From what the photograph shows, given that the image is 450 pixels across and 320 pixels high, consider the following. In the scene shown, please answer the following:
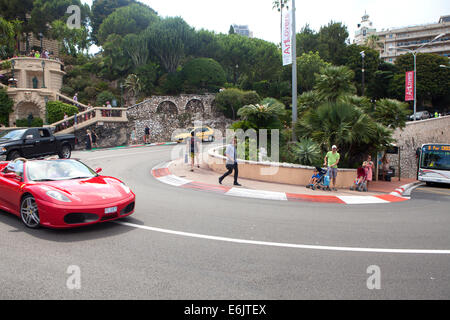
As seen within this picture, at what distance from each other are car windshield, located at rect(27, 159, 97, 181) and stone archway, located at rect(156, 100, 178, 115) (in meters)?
35.0

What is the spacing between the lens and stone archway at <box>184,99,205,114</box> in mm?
44094

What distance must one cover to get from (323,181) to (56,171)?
31.6 feet

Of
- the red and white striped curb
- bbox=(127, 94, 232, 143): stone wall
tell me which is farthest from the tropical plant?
bbox=(127, 94, 232, 143): stone wall

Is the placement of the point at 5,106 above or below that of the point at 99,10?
below

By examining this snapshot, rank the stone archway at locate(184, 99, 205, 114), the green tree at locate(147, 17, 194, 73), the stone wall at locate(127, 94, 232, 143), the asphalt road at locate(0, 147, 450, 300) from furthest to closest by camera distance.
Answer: the stone archway at locate(184, 99, 205, 114)
the green tree at locate(147, 17, 194, 73)
the stone wall at locate(127, 94, 232, 143)
the asphalt road at locate(0, 147, 450, 300)

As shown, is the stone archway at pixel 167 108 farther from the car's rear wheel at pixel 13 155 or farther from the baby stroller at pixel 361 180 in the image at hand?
the baby stroller at pixel 361 180

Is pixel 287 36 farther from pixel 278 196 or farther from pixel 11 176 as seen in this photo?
pixel 11 176

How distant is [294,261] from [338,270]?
631 millimetres

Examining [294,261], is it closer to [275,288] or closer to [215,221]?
[275,288]

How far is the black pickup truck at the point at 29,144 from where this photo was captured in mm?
14292

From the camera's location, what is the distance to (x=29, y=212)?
5.95m

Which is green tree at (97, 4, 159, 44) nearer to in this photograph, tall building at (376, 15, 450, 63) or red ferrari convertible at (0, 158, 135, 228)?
red ferrari convertible at (0, 158, 135, 228)

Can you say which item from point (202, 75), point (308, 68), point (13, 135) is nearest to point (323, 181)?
point (13, 135)

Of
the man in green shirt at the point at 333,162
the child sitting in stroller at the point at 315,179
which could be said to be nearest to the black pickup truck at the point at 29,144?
the child sitting in stroller at the point at 315,179
